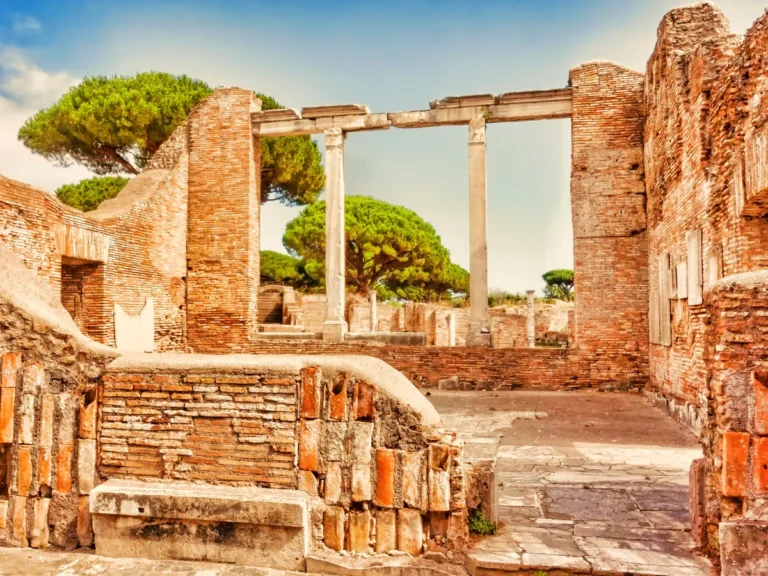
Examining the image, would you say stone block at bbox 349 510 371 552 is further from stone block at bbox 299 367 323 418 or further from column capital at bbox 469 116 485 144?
column capital at bbox 469 116 485 144

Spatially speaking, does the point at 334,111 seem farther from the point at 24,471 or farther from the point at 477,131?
the point at 24,471

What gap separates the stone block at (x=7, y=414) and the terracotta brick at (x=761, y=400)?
4235 millimetres

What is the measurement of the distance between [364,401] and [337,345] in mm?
7874

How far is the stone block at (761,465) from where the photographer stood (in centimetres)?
279

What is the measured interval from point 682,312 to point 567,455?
3.34m

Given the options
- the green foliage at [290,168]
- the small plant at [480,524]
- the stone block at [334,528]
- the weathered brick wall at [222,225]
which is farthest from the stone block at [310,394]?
the green foliage at [290,168]

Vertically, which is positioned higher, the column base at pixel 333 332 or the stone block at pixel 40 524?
the column base at pixel 333 332

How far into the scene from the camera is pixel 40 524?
3.53 meters

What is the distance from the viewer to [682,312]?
7.70m

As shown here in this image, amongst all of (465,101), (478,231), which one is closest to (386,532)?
(478,231)

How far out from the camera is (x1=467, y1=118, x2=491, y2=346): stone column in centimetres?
1094

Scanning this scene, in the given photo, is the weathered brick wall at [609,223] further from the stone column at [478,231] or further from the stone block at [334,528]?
the stone block at [334,528]

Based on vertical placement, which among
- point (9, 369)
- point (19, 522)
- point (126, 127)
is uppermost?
point (126, 127)

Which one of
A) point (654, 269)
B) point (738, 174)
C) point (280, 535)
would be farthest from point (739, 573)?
point (654, 269)
